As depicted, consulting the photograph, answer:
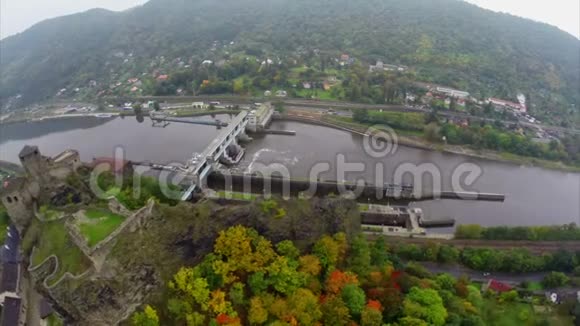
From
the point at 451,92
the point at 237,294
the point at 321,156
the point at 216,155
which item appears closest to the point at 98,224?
the point at 237,294

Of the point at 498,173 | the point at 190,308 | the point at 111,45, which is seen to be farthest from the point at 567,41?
the point at 111,45

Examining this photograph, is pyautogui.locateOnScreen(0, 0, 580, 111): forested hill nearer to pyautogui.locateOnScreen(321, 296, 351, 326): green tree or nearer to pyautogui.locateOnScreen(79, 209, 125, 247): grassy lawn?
pyautogui.locateOnScreen(321, 296, 351, 326): green tree

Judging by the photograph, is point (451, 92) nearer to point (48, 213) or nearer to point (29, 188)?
point (48, 213)

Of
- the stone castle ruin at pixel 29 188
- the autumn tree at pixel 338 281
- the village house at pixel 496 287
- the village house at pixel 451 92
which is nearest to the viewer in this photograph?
the autumn tree at pixel 338 281

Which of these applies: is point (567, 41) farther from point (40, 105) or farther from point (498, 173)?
point (40, 105)

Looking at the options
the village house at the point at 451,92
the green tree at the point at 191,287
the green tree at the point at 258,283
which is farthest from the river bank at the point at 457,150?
the green tree at the point at 191,287

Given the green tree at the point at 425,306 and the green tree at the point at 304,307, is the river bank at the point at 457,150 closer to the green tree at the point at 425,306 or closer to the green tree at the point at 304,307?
the green tree at the point at 425,306
